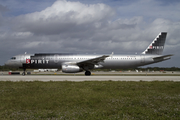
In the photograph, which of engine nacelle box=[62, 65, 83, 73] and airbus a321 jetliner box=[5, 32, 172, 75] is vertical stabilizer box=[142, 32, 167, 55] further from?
engine nacelle box=[62, 65, 83, 73]

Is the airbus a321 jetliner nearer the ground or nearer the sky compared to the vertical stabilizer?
nearer the ground

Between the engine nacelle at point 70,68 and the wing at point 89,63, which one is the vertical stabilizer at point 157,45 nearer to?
the wing at point 89,63

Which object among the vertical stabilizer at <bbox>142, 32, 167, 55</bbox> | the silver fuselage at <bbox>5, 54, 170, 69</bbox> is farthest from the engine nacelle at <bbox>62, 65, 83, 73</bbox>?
the vertical stabilizer at <bbox>142, 32, 167, 55</bbox>

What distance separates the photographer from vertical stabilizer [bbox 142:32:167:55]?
32812 millimetres

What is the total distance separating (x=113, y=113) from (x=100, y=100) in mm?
2182

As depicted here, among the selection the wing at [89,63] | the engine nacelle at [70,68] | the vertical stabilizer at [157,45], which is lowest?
the engine nacelle at [70,68]

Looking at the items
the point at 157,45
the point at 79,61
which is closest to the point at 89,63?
the point at 79,61

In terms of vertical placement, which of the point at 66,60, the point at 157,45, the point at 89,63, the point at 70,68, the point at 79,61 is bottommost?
the point at 70,68

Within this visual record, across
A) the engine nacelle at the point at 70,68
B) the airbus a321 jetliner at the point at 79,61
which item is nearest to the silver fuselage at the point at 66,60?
the airbus a321 jetliner at the point at 79,61

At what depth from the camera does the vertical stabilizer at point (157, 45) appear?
32.8 meters

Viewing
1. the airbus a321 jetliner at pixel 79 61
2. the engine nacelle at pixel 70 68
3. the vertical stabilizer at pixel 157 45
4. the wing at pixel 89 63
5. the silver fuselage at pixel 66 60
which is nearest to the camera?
the engine nacelle at pixel 70 68

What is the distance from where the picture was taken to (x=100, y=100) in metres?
8.80

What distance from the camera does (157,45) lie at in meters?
32.9

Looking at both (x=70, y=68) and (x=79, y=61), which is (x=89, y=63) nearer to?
(x=79, y=61)
